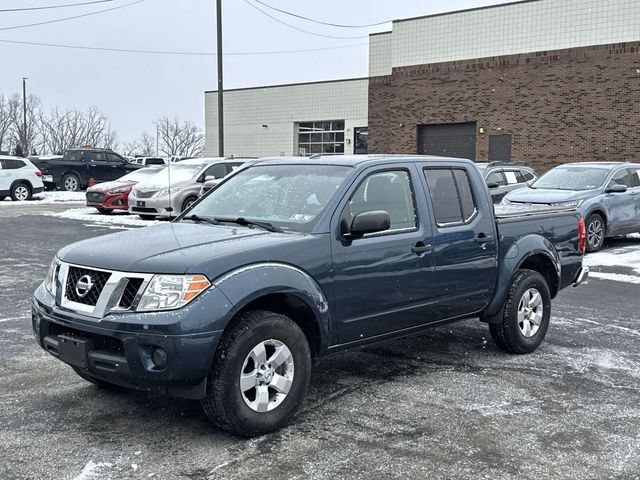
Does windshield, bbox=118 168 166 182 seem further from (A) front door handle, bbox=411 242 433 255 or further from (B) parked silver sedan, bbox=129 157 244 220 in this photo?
(A) front door handle, bbox=411 242 433 255

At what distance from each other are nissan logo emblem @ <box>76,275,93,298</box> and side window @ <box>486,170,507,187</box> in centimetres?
1401

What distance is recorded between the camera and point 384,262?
5086mm

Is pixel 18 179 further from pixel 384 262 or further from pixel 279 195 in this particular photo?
pixel 384 262

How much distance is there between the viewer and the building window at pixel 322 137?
Result: 4138 centimetres

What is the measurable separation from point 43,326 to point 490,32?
1121 inches

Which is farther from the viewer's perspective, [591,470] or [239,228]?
[239,228]

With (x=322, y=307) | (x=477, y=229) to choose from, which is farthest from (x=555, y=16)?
(x=322, y=307)

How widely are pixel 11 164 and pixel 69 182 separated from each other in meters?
5.40

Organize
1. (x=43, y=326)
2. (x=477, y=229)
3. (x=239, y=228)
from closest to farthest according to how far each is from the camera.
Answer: (x=43, y=326) → (x=239, y=228) → (x=477, y=229)

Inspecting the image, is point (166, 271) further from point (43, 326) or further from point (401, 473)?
point (401, 473)

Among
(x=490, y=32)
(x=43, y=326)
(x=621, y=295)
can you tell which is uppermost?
(x=490, y=32)

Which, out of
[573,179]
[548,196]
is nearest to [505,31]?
[573,179]

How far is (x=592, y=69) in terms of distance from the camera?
88.7 ft

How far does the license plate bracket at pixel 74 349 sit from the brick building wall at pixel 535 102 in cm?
2563
